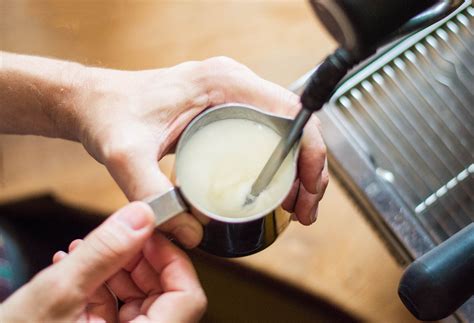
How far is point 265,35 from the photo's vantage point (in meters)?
0.86

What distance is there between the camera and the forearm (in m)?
0.64

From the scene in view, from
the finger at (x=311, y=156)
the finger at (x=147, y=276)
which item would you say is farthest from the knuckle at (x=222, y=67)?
the finger at (x=147, y=276)

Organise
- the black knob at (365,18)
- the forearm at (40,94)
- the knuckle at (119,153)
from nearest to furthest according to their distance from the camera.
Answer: the black knob at (365,18) → the knuckle at (119,153) → the forearm at (40,94)

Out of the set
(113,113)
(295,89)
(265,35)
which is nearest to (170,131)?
(113,113)

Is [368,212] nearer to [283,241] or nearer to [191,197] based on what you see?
[283,241]

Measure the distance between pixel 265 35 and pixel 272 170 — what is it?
0.44 m

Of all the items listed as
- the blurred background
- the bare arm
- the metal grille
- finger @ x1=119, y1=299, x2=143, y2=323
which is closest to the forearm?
the bare arm

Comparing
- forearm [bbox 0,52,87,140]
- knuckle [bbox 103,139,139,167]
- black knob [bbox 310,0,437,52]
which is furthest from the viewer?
forearm [bbox 0,52,87,140]

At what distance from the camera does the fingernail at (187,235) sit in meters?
0.48

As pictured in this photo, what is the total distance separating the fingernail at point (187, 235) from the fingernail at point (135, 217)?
4 cm

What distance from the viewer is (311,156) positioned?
57 centimetres

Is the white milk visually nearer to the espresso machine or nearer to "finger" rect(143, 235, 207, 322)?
"finger" rect(143, 235, 207, 322)

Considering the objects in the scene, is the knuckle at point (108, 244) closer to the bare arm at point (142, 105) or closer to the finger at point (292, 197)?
the bare arm at point (142, 105)

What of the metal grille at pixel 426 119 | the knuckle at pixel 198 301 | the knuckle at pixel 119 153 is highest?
the knuckle at pixel 119 153
